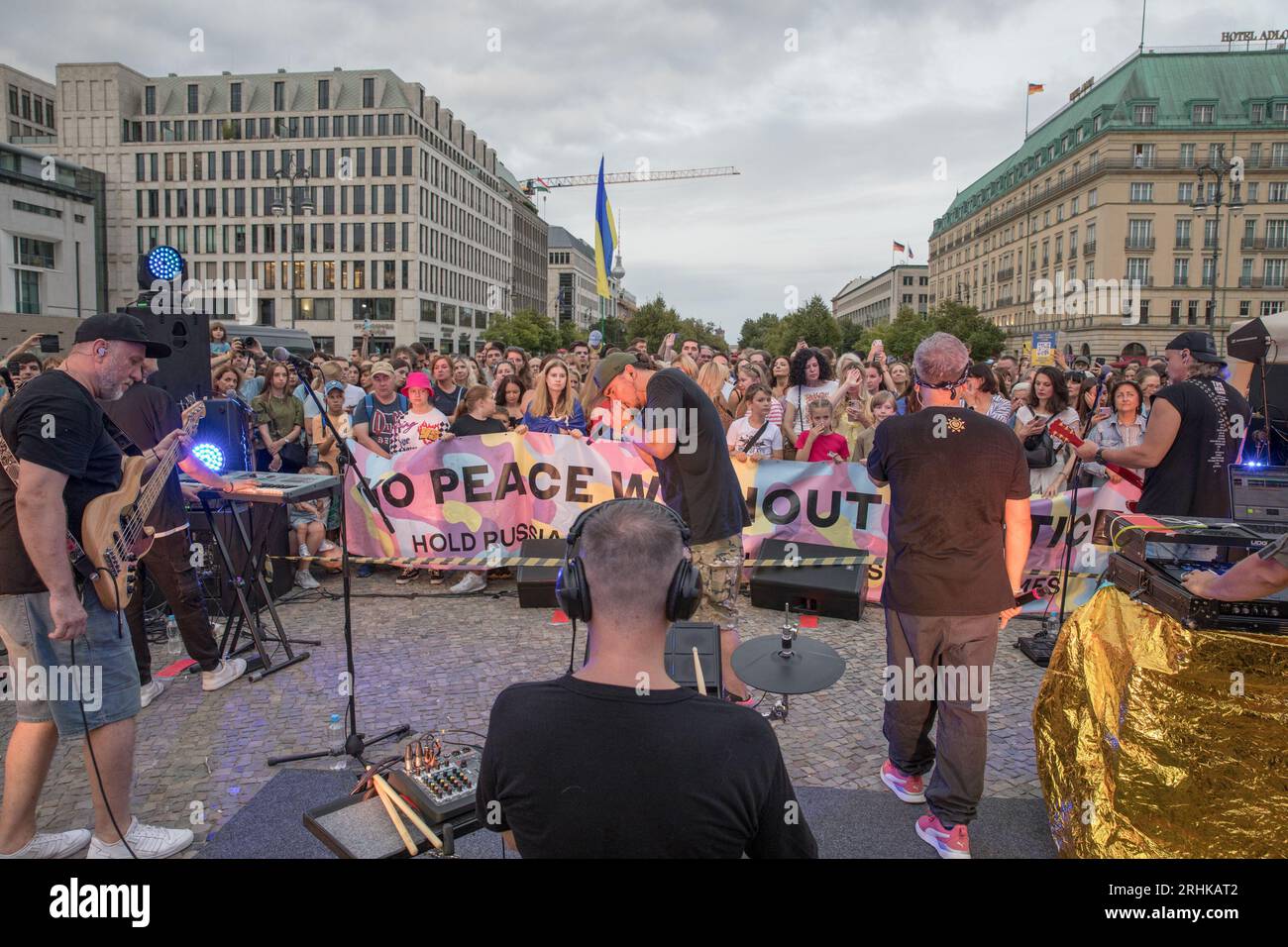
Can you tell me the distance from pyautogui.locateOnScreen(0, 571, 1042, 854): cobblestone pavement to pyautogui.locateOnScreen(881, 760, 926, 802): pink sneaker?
0.18 metres

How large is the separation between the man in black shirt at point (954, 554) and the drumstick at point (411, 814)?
7.47 ft

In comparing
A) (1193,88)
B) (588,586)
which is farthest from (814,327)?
(588,586)

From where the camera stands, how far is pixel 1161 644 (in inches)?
118

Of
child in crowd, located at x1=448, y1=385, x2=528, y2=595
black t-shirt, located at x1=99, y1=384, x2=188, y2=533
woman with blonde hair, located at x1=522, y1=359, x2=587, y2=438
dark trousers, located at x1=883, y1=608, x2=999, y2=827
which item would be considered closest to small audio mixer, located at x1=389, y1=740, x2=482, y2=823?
dark trousers, located at x1=883, y1=608, x2=999, y2=827

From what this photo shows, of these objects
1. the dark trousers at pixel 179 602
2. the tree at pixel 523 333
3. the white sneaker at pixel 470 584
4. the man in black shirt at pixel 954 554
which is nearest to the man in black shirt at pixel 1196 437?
the man in black shirt at pixel 954 554

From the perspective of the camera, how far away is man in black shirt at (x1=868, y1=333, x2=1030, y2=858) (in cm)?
369

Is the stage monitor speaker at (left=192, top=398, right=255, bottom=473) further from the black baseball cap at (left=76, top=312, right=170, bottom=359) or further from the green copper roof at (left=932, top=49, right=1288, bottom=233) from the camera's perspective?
the green copper roof at (left=932, top=49, right=1288, bottom=233)

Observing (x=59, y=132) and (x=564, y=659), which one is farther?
(x=59, y=132)

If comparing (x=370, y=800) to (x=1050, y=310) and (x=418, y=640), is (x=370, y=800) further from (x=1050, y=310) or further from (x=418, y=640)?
(x=1050, y=310)

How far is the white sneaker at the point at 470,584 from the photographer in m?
8.13
